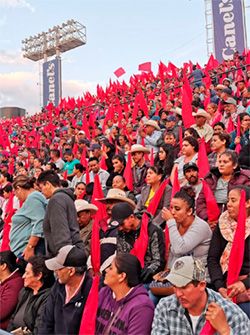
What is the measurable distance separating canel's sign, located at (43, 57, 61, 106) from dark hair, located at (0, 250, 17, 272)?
85.5 feet

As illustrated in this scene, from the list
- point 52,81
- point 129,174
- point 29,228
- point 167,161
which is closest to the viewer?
point 29,228

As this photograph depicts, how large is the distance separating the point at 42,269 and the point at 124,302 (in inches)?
45.1

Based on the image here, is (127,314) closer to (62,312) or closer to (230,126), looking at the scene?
(62,312)

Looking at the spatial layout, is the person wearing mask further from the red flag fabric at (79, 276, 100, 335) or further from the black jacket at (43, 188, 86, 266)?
the red flag fabric at (79, 276, 100, 335)

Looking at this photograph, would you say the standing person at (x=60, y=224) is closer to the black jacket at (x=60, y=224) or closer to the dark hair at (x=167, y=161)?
the black jacket at (x=60, y=224)

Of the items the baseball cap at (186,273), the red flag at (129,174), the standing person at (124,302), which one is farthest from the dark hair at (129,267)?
the red flag at (129,174)

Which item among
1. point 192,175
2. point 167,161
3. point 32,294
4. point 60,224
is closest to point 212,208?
point 192,175

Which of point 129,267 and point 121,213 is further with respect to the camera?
point 121,213

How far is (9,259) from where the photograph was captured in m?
4.23

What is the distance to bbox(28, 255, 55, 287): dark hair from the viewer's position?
3666mm

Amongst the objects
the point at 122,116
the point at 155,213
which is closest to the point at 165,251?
the point at 155,213

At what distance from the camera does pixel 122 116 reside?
10836mm

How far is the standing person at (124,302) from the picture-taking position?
264 cm

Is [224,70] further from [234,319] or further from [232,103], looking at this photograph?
[234,319]
